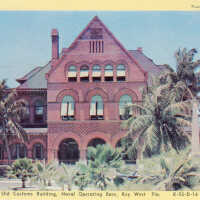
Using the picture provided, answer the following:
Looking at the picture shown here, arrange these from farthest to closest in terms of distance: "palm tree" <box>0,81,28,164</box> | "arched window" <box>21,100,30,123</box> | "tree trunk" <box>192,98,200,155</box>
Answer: "arched window" <box>21,100,30,123</box> < "palm tree" <box>0,81,28,164</box> < "tree trunk" <box>192,98,200,155</box>

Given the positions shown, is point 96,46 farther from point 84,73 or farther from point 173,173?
point 173,173

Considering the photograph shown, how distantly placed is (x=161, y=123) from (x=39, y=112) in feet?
36.9

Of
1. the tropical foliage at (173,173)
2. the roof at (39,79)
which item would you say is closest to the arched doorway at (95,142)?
the roof at (39,79)

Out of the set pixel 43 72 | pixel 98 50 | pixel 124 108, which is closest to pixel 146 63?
pixel 98 50

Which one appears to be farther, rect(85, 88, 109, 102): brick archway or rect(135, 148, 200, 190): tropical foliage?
rect(85, 88, 109, 102): brick archway

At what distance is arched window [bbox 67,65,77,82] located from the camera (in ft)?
89.8

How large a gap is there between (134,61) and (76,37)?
4.88m

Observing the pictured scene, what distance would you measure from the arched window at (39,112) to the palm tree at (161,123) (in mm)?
8946

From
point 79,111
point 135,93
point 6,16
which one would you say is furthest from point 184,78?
point 6,16

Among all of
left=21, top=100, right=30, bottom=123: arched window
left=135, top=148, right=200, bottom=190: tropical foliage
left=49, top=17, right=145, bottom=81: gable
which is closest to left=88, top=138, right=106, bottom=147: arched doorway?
left=49, top=17, right=145, bottom=81: gable

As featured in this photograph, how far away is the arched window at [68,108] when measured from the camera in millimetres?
27094

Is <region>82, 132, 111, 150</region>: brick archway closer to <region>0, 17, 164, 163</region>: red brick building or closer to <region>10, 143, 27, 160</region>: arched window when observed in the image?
<region>0, 17, 164, 163</region>: red brick building

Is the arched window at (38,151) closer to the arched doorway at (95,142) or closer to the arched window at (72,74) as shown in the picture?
the arched doorway at (95,142)

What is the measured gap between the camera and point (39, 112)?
29.4 m
